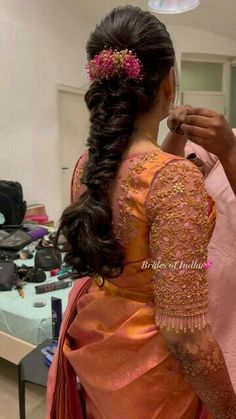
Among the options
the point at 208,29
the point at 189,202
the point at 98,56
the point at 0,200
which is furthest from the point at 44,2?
the point at 189,202

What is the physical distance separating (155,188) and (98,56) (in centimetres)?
29

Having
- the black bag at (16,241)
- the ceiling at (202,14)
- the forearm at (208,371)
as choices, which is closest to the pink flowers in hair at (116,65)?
the forearm at (208,371)

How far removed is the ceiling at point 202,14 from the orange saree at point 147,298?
11.7 ft

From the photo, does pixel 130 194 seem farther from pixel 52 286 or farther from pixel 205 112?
pixel 52 286

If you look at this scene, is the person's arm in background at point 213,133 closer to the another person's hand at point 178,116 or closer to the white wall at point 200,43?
the another person's hand at point 178,116

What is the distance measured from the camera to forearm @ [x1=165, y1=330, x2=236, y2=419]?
2.29 ft

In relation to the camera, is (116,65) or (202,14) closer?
(116,65)

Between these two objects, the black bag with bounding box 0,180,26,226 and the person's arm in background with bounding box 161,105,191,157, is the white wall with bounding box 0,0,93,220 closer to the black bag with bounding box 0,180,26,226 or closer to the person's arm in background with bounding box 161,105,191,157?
the black bag with bounding box 0,180,26,226

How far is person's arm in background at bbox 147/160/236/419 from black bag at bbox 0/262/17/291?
156 cm

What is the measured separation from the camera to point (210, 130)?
0.80 meters

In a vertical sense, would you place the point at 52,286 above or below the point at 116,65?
below

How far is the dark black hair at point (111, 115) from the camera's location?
729 mm

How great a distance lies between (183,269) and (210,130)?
308mm

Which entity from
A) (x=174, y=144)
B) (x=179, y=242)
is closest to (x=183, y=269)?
(x=179, y=242)
